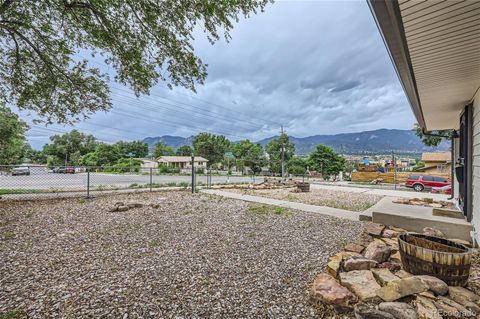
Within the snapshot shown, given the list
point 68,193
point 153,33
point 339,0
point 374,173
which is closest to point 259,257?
point 339,0

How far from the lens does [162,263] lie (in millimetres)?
2830

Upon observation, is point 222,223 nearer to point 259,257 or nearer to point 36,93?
point 259,257

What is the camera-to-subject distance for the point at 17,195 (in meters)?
7.41

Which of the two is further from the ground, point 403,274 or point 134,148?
point 134,148

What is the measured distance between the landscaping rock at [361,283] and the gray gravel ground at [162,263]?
410 millimetres

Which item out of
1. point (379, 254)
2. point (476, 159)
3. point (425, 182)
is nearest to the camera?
point (379, 254)

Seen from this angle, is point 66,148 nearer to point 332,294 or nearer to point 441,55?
point 332,294

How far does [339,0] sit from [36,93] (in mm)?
8222

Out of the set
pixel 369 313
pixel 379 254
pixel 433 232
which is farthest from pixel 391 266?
pixel 433 232

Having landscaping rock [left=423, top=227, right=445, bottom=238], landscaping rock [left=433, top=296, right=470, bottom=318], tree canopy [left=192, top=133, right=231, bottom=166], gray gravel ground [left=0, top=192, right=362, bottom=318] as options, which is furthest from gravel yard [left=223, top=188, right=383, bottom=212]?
tree canopy [left=192, top=133, right=231, bottom=166]

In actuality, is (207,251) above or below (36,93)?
below

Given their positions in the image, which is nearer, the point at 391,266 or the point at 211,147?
the point at 391,266

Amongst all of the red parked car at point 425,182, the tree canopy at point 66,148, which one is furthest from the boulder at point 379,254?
the tree canopy at point 66,148

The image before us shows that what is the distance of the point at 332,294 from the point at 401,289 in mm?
566
